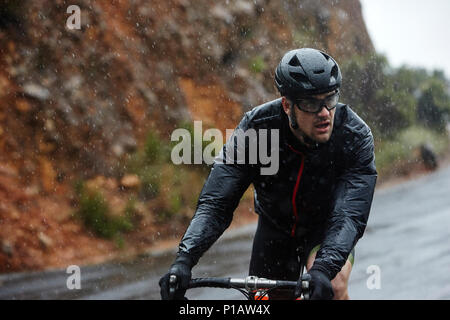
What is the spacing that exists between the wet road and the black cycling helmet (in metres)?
4.54

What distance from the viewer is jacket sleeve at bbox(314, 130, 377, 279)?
3281 millimetres

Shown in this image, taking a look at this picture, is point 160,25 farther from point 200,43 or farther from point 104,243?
point 104,243

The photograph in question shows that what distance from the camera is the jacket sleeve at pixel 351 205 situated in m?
3.28

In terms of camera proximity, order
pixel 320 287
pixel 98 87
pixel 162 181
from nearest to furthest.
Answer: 1. pixel 320 287
2. pixel 162 181
3. pixel 98 87

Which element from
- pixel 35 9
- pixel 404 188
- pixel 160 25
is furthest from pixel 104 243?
pixel 404 188

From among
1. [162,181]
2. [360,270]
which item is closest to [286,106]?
[360,270]

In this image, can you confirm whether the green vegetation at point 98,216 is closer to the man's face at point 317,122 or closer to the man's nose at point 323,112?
the man's face at point 317,122

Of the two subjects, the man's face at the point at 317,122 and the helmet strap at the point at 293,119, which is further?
the helmet strap at the point at 293,119

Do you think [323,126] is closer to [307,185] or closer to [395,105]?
[307,185]

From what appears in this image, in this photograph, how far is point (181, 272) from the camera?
9.89 feet

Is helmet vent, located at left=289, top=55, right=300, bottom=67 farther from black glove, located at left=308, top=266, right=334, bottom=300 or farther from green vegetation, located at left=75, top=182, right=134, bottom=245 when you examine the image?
green vegetation, located at left=75, top=182, right=134, bottom=245

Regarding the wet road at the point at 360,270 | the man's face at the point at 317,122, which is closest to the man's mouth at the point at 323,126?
the man's face at the point at 317,122

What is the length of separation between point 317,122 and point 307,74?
0.27 m

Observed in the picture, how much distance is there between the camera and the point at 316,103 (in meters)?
3.30
